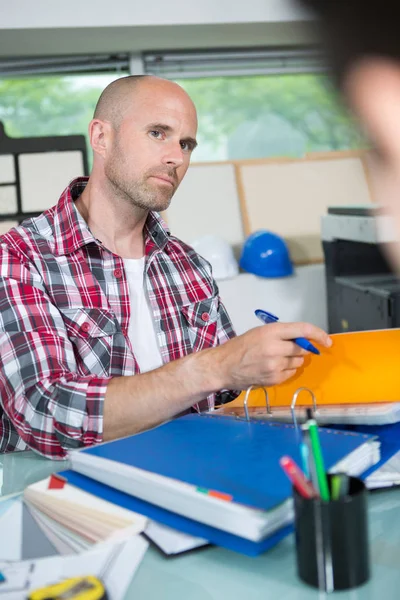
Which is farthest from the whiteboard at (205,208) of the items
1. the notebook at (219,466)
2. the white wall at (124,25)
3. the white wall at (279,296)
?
the notebook at (219,466)

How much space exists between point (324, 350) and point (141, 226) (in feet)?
2.36

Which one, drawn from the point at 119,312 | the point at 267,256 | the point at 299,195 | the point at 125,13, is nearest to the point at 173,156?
the point at 119,312

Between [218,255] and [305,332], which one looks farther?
[218,255]

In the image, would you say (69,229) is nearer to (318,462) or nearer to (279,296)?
(318,462)

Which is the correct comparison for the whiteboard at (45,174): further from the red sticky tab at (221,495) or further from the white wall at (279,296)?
the red sticky tab at (221,495)

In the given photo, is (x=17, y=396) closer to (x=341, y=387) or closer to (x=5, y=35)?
→ (x=341, y=387)

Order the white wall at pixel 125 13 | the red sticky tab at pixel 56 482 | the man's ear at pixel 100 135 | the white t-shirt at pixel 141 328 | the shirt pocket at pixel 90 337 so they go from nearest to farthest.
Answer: the red sticky tab at pixel 56 482 → the shirt pocket at pixel 90 337 → the white t-shirt at pixel 141 328 → the man's ear at pixel 100 135 → the white wall at pixel 125 13

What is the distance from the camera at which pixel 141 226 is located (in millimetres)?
1479

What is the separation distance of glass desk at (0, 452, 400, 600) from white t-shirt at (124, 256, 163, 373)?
70 centimetres

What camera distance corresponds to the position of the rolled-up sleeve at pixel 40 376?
967mm

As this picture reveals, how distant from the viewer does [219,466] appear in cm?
65

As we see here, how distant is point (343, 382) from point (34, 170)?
251 cm

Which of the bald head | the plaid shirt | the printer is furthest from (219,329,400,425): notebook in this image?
the printer

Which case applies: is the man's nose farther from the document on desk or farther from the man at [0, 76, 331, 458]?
the document on desk
